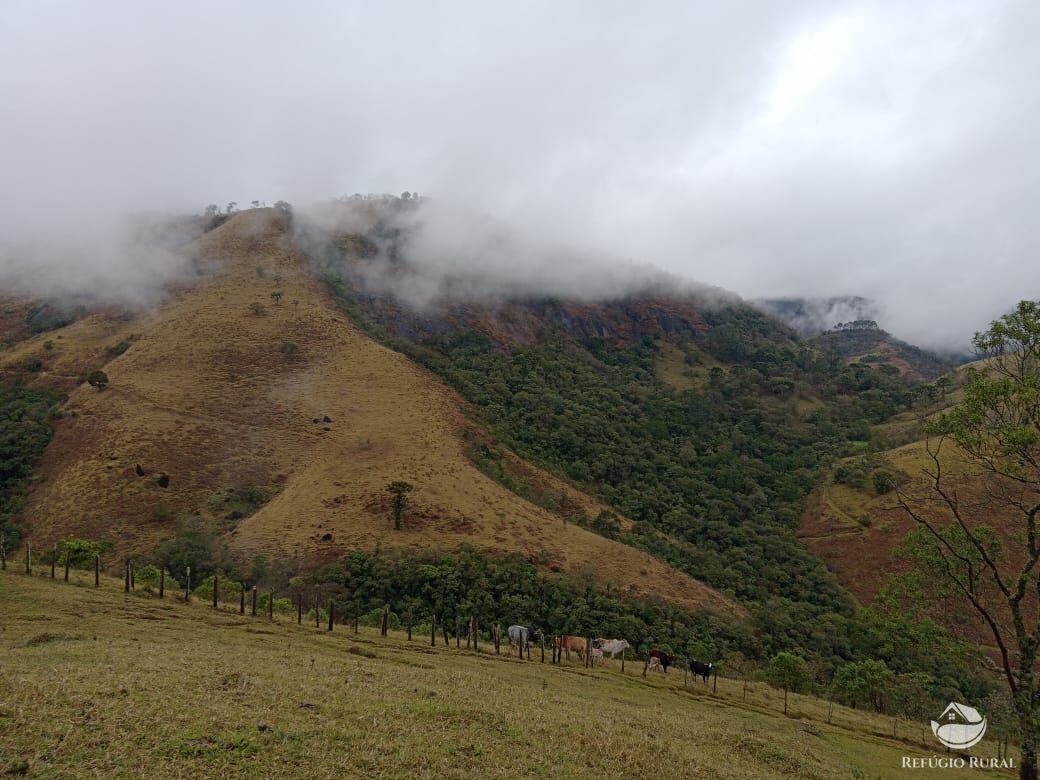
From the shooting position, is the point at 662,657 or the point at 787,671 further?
the point at 787,671

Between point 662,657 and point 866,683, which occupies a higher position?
point 662,657

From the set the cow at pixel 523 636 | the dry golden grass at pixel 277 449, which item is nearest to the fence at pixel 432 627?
the cow at pixel 523 636

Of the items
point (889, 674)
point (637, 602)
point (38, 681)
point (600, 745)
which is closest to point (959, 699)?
point (889, 674)

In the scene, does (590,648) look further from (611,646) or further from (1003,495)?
(1003,495)

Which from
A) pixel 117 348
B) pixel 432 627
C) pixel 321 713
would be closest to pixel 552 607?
pixel 432 627

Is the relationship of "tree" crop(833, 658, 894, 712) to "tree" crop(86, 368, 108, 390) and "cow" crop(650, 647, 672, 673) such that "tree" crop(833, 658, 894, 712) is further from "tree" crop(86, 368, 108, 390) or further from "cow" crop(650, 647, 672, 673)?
"tree" crop(86, 368, 108, 390)

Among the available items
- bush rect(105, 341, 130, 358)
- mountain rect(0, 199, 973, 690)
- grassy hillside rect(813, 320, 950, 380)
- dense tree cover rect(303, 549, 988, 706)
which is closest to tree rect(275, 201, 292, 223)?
mountain rect(0, 199, 973, 690)

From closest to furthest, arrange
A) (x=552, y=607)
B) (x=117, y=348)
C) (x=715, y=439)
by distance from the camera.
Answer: (x=552, y=607), (x=117, y=348), (x=715, y=439)

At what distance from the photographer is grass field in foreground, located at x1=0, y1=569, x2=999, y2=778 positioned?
9.27 metres

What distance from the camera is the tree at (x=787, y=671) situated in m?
33.9

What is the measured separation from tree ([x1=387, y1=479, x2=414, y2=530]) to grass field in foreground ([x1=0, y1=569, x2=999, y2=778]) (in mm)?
24008

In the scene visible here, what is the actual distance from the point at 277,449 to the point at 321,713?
55492 millimetres

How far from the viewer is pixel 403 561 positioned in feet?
146

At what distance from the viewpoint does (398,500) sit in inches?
2003
